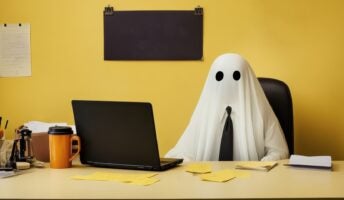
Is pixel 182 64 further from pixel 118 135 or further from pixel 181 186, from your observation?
pixel 181 186

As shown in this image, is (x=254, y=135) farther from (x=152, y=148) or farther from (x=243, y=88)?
(x=152, y=148)

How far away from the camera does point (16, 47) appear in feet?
10.7

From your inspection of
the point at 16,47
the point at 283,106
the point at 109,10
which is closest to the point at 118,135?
the point at 283,106

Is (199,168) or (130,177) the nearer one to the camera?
(130,177)

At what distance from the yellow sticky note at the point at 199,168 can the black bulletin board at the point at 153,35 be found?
4.54 feet

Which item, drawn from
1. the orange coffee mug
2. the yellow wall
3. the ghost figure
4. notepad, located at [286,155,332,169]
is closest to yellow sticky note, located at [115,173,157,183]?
the orange coffee mug

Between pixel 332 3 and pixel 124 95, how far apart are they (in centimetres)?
158

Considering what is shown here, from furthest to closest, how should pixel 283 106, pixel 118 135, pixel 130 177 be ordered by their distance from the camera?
1. pixel 283 106
2. pixel 118 135
3. pixel 130 177

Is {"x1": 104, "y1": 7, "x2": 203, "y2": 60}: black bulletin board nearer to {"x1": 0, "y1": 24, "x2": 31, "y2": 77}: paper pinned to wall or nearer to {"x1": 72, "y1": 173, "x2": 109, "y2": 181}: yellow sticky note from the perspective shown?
{"x1": 0, "y1": 24, "x2": 31, "y2": 77}: paper pinned to wall

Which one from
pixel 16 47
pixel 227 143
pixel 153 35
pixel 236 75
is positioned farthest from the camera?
pixel 16 47

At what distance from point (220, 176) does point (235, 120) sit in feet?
2.91

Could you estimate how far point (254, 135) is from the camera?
2.45 metres

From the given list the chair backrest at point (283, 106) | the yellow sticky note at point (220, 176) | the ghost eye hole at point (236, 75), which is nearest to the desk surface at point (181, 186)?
the yellow sticky note at point (220, 176)

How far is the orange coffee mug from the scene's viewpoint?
5.92 feet
